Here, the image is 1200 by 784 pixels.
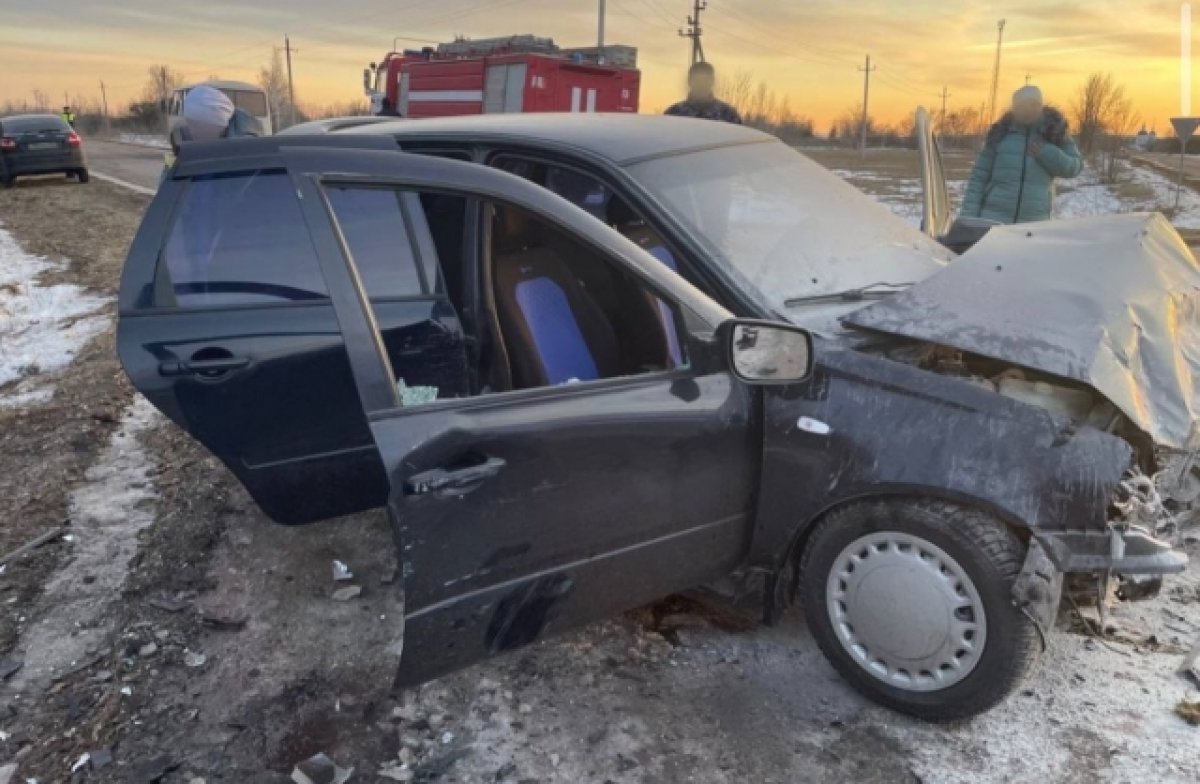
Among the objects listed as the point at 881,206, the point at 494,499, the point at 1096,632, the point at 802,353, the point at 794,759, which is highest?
the point at 881,206

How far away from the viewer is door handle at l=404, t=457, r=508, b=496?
7.55 feet

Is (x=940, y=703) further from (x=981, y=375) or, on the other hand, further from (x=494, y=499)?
(x=494, y=499)

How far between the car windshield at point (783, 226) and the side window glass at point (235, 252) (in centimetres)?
131

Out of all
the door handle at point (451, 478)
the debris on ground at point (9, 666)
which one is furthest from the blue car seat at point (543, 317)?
the debris on ground at point (9, 666)

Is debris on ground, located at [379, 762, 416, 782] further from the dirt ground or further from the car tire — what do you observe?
the car tire

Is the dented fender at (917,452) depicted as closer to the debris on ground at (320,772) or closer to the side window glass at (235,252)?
the debris on ground at (320,772)

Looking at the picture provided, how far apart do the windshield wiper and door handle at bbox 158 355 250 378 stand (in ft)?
6.69

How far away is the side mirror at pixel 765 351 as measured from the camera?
2545 millimetres

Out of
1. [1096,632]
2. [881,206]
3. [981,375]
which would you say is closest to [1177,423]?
[981,375]

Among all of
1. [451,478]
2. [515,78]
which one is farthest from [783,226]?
[515,78]

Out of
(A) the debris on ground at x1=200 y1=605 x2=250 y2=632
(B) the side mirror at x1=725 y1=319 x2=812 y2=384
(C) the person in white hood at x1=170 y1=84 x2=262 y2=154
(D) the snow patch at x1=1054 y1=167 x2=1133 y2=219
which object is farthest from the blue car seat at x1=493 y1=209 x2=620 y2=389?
(D) the snow patch at x1=1054 y1=167 x2=1133 y2=219

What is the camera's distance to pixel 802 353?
2543mm

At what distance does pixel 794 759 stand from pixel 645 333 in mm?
1382

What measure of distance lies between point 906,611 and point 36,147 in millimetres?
21268
